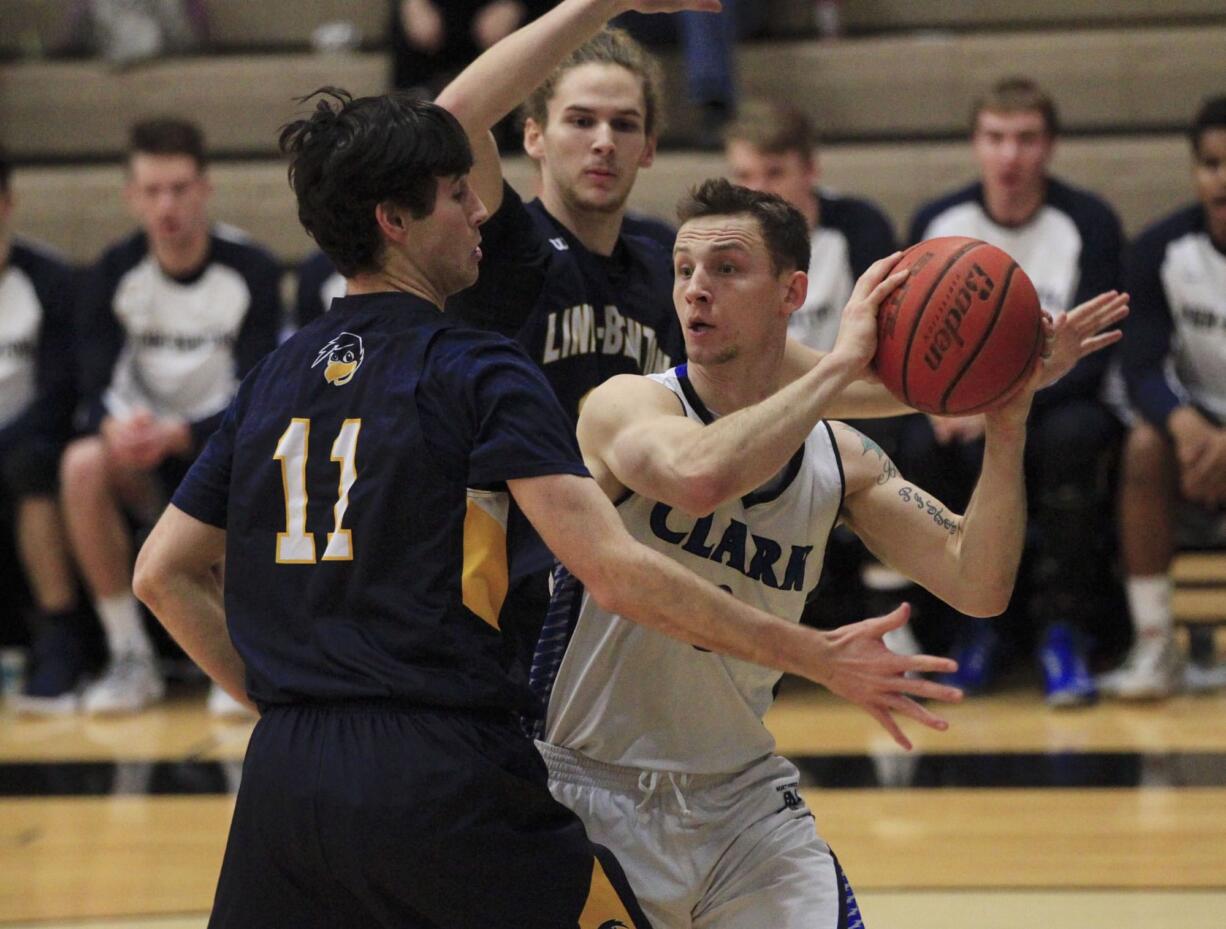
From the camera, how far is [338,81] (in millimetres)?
8742

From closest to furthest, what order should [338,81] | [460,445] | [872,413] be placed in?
[460,445] → [872,413] → [338,81]

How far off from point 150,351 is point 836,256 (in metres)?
2.79

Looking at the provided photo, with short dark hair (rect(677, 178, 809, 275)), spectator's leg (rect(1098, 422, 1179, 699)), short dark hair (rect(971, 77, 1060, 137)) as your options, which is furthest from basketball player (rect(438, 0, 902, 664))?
spectator's leg (rect(1098, 422, 1179, 699))

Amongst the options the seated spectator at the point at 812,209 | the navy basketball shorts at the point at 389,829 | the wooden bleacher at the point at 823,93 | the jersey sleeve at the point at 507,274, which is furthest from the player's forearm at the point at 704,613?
the wooden bleacher at the point at 823,93

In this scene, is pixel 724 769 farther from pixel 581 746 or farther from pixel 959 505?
pixel 959 505

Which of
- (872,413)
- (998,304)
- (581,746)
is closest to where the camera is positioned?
(998,304)

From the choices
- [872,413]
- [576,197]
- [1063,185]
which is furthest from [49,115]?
[872,413]

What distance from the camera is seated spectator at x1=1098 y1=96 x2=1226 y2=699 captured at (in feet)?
20.5

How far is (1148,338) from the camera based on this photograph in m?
6.50

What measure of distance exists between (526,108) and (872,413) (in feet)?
4.55

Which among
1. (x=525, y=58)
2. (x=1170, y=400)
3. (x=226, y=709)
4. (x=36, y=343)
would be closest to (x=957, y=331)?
(x=525, y=58)

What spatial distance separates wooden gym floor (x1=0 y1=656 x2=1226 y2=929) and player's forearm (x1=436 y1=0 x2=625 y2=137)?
2167 millimetres

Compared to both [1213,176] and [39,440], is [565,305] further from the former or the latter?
[39,440]

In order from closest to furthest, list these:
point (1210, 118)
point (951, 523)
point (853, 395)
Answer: point (951, 523)
point (853, 395)
point (1210, 118)
